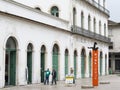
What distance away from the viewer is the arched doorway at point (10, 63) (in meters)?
34.1

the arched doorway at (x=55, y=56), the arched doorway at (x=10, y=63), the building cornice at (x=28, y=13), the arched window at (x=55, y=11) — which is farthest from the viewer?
the arched window at (x=55, y=11)

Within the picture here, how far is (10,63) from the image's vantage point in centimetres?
3459

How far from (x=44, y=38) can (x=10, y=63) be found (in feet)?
21.8

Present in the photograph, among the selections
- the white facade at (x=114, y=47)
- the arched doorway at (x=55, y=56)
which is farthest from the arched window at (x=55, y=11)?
the white facade at (x=114, y=47)

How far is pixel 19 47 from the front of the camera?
34.8 meters

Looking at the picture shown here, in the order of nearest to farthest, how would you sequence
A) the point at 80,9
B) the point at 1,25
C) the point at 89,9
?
the point at 1,25 < the point at 80,9 < the point at 89,9

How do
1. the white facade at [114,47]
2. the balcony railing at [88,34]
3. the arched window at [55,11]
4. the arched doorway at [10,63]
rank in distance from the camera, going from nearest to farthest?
1. the arched doorway at [10,63]
2. the arched window at [55,11]
3. the balcony railing at [88,34]
4. the white facade at [114,47]

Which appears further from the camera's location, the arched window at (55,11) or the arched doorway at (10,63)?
the arched window at (55,11)

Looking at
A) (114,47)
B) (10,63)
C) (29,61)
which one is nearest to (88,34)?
(29,61)

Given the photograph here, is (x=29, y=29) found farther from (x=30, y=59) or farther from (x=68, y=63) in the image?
(x=68, y=63)

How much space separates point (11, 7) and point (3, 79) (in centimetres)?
582

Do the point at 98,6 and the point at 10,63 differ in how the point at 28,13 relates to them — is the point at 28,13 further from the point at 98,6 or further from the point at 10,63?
the point at 98,6

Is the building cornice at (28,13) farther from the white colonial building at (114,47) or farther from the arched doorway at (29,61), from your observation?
the white colonial building at (114,47)

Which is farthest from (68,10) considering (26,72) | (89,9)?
(26,72)
